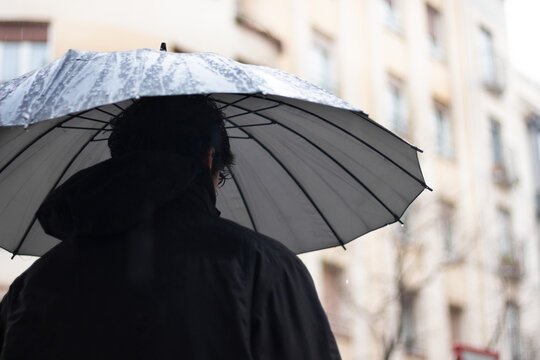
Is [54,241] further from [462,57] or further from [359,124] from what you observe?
[462,57]

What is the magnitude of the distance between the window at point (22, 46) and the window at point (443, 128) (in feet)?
40.4

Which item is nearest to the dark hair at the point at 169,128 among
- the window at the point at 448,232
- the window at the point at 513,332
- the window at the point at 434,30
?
the window at the point at 448,232

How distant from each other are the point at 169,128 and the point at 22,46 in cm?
1334

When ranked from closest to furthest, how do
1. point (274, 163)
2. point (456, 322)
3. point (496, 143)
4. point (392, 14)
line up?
point (274, 163), point (456, 322), point (392, 14), point (496, 143)

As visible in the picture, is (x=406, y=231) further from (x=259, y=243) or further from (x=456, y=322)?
(x=259, y=243)

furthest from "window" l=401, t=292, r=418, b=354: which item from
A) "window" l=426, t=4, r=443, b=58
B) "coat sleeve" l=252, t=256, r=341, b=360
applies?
"coat sleeve" l=252, t=256, r=341, b=360

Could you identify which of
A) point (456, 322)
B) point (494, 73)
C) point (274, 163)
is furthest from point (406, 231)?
point (274, 163)

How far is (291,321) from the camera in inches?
100

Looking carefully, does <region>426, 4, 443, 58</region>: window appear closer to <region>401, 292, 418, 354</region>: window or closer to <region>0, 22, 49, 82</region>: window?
<region>401, 292, 418, 354</region>: window

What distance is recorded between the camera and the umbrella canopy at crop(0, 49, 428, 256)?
3547 millimetres

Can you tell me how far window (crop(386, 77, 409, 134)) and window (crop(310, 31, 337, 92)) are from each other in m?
2.10

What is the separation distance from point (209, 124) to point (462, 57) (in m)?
25.1

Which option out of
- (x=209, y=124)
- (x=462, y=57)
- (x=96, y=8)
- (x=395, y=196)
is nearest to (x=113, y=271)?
(x=209, y=124)

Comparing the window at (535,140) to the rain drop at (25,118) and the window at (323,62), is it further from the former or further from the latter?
the rain drop at (25,118)
